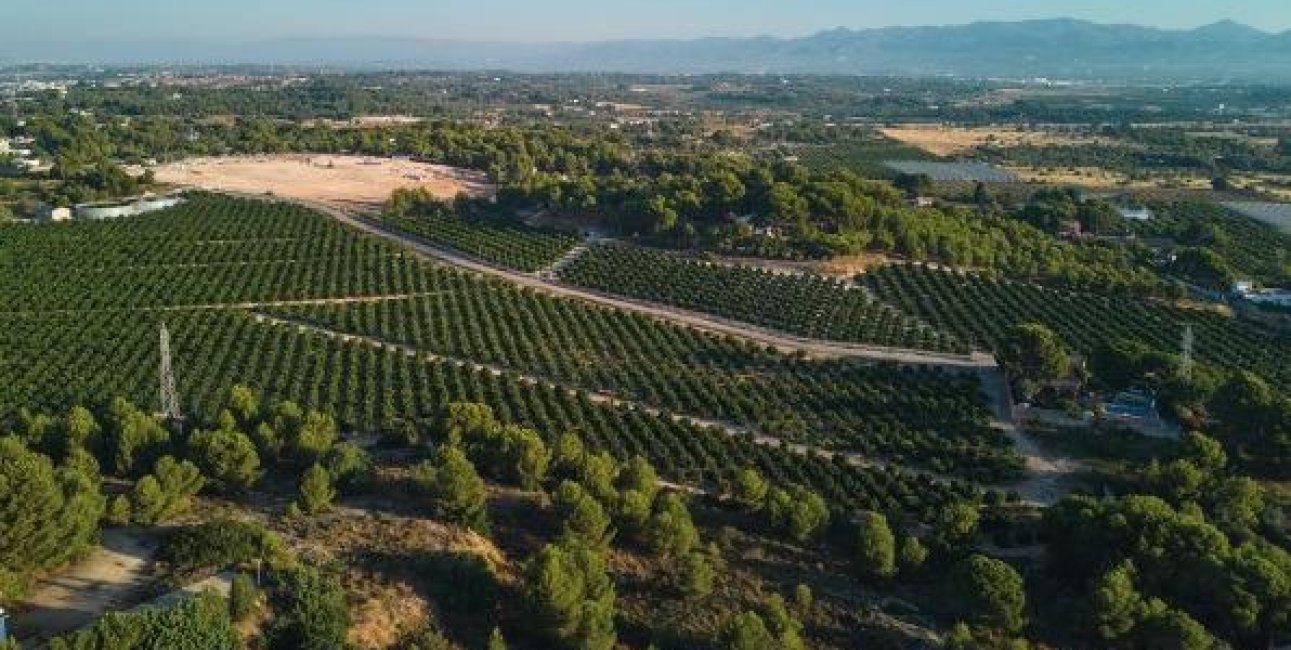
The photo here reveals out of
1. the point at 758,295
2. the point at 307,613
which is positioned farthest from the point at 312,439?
the point at 758,295

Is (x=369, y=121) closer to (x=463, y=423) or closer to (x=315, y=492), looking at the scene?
(x=463, y=423)

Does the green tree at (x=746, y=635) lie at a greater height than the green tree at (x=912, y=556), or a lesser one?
greater

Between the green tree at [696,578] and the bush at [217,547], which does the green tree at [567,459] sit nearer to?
the green tree at [696,578]

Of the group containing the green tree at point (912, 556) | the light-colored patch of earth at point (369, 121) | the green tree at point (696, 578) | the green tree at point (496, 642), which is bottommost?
the green tree at point (912, 556)

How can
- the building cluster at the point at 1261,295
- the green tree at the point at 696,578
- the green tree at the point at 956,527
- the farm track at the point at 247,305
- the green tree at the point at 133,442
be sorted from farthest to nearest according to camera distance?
the building cluster at the point at 1261,295
the farm track at the point at 247,305
the green tree at the point at 956,527
the green tree at the point at 133,442
the green tree at the point at 696,578

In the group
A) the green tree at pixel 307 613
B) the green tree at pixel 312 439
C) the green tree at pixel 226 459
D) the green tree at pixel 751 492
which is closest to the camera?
the green tree at pixel 307 613

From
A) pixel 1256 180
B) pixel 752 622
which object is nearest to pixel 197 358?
pixel 752 622

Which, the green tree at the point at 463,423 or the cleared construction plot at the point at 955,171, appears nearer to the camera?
the green tree at the point at 463,423

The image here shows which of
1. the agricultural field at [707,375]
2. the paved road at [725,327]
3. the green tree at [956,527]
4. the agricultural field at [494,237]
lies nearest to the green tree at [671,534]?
the green tree at [956,527]
